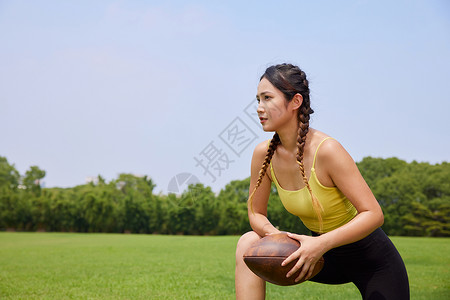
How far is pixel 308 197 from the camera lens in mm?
2924

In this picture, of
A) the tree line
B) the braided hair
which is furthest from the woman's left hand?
the tree line

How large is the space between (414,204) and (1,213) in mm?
39009

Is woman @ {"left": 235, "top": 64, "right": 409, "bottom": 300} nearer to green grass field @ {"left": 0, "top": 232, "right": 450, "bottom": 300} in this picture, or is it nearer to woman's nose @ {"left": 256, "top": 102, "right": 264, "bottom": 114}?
woman's nose @ {"left": 256, "top": 102, "right": 264, "bottom": 114}

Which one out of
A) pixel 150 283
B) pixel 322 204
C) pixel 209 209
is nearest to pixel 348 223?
pixel 322 204

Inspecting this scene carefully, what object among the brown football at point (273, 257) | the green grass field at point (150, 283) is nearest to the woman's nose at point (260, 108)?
the brown football at point (273, 257)

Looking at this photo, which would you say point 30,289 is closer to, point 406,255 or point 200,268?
point 200,268

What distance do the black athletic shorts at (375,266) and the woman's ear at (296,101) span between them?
1.02 m

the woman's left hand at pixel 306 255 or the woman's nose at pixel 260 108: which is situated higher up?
the woman's nose at pixel 260 108

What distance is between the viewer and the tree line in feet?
124

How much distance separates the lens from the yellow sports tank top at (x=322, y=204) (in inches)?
113

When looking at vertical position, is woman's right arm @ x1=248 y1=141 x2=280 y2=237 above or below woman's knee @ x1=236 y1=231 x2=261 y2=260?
above

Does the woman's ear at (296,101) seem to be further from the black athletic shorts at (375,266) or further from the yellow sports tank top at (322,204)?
the black athletic shorts at (375,266)

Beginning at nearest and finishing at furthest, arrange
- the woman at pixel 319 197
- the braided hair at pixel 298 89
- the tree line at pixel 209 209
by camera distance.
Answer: the woman at pixel 319 197, the braided hair at pixel 298 89, the tree line at pixel 209 209

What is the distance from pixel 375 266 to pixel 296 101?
4.12 feet
